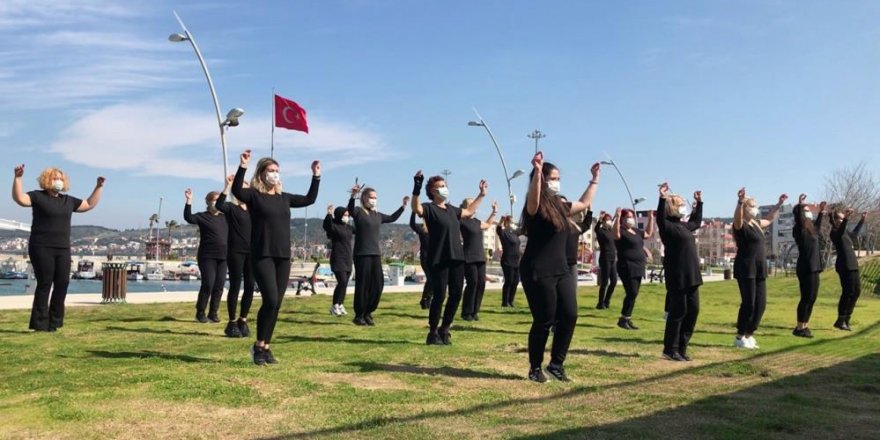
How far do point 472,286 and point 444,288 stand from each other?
174cm

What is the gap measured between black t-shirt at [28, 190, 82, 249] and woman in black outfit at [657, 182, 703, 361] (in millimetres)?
6934

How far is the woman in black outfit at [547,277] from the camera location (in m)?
5.99

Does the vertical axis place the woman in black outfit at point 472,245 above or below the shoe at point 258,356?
above

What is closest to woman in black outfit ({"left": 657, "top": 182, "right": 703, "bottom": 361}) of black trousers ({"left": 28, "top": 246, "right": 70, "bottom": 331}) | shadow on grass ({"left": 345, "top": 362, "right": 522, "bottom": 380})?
shadow on grass ({"left": 345, "top": 362, "right": 522, "bottom": 380})

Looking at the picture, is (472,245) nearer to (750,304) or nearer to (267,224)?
(750,304)

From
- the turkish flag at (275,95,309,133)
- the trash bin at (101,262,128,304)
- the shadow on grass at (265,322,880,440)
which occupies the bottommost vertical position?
the shadow on grass at (265,322,880,440)

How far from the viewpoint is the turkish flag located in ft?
73.4

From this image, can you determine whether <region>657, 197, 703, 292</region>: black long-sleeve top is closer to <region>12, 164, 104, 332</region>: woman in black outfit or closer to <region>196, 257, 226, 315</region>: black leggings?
<region>196, 257, 226, 315</region>: black leggings

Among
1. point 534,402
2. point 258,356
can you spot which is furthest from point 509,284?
point 534,402

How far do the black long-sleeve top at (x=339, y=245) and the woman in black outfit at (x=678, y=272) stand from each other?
5604 mm

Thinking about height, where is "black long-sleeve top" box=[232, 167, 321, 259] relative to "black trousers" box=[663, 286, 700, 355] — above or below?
above

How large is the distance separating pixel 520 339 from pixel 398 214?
8.31 feet

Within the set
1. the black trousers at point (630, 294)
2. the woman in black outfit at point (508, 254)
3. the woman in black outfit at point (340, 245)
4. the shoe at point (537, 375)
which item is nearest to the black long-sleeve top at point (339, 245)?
the woman in black outfit at point (340, 245)

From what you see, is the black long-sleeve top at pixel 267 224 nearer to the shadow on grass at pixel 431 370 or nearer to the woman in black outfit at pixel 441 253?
the shadow on grass at pixel 431 370
